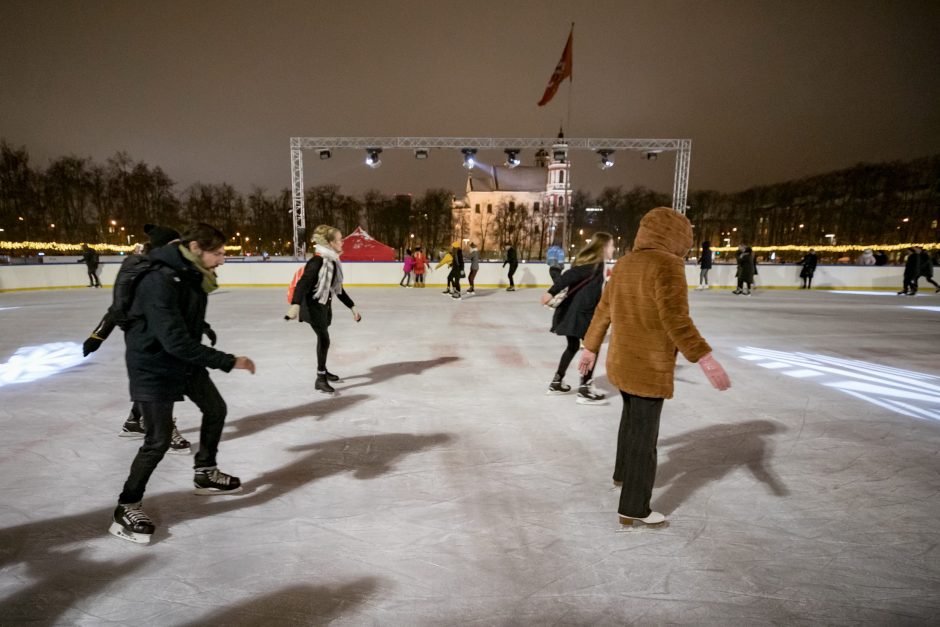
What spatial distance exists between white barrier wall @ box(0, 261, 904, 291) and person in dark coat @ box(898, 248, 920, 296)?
2.43 m

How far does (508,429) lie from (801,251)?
53139 mm

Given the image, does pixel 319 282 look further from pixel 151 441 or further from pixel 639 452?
pixel 639 452

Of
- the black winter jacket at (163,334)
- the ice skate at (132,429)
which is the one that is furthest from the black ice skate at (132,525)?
the ice skate at (132,429)

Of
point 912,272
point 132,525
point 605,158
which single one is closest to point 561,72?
point 605,158

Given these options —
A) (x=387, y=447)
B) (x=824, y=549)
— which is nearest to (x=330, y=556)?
(x=387, y=447)

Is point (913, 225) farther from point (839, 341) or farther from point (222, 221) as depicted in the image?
point (222, 221)

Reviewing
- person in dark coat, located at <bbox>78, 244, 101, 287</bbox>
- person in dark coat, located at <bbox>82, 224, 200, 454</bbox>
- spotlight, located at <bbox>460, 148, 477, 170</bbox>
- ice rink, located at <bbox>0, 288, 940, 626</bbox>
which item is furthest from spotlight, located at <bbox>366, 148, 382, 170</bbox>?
person in dark coat, located at <bbox>82, 224, 200, 454</bbox>

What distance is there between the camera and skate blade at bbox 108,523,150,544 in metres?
2.31

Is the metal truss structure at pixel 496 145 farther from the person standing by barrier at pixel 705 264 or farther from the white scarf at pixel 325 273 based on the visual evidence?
the white scarf at pixel 325 273

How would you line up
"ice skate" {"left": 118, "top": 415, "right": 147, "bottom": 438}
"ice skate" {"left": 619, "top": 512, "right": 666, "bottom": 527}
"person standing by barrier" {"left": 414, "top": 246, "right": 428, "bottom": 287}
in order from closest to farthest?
"ice skate" {"left": 619, "top": 512, "right": 666, "bottom": 527} → "ice skate" {"left": 118, "top": 415, "right": 147, "bottom": 438} → "person standing by barrier" {"left": 414, "top": 246, "right": 428, "bottom": 287}

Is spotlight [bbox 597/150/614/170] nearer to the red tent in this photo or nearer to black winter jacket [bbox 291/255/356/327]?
the red tent

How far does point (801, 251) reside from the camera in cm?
4656

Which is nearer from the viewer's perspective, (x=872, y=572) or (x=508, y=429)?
(x=872, y=572)

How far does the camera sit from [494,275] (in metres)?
18.4
